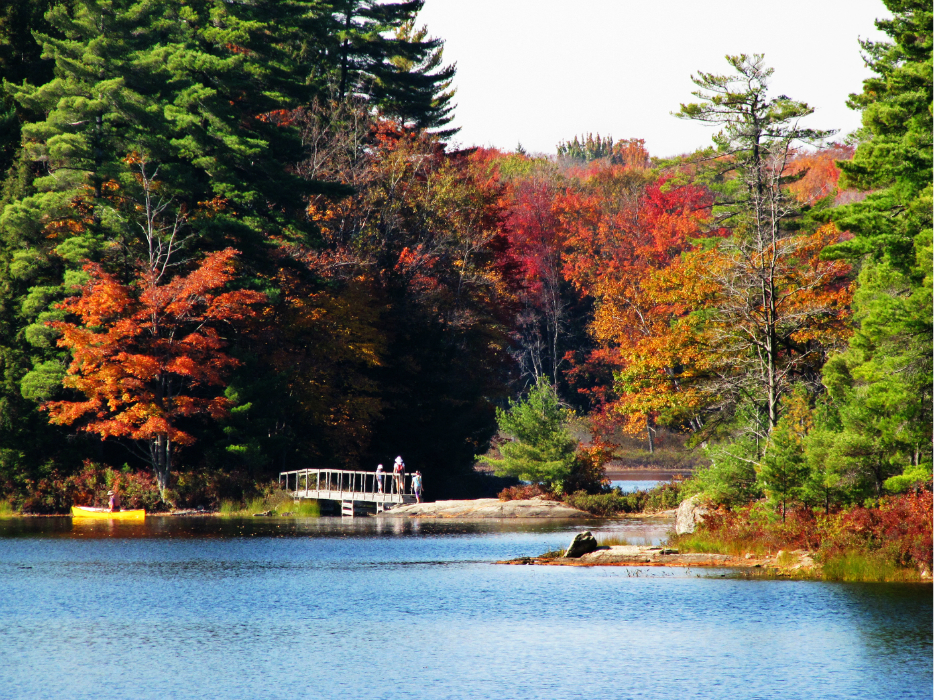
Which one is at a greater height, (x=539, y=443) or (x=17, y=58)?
(x=17, y=58)

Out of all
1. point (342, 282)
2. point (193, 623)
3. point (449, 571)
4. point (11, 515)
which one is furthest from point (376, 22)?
point (193, 623)

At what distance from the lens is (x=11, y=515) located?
44594 mm

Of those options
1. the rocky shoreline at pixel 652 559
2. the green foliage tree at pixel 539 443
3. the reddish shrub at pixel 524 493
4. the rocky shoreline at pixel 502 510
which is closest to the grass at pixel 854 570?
the rocky shoreline at pixel 652 559

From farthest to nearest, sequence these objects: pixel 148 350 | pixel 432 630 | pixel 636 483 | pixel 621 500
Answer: pixel 636 483 < pixel 621 500 < pixel 148 350 < pixel 432 630

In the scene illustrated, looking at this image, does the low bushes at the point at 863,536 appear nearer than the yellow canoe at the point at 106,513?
Yes

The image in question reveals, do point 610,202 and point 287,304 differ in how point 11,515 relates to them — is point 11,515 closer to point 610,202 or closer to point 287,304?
point 287,304

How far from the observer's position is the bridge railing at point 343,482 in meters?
46.3

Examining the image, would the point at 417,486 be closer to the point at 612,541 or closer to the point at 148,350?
the point at 148,350

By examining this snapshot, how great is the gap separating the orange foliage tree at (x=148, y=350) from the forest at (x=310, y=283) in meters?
0.14

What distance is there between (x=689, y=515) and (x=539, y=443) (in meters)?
14.0

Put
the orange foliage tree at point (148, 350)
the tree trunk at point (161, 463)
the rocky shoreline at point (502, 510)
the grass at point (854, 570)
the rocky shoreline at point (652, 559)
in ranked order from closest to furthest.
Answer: the grass at point (854, 570)
the rocky shoreline at point (652, 559)
the orange foliage tree at point (148, 350)
the rocky shoreline at point (502, 510)
the tree trunk at point (161, 463)

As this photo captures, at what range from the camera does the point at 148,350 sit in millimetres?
43625

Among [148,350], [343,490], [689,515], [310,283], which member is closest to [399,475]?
[343,490]

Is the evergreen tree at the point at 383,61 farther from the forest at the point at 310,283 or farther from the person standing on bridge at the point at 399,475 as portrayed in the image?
the person standing on bridge at the point at 399,475
